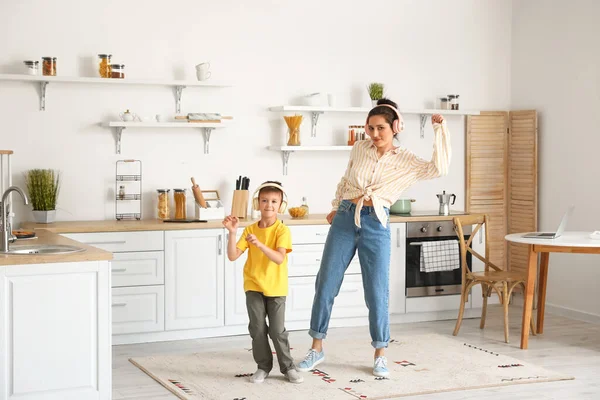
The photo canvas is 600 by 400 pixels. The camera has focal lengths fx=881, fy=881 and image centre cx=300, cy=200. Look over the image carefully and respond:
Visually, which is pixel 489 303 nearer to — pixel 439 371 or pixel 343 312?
pixel 343 312

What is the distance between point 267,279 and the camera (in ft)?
14.8

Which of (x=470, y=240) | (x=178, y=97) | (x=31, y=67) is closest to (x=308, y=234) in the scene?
(x=470, y=240)

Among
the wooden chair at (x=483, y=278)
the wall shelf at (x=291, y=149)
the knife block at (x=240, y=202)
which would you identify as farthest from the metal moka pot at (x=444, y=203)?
the knife block at (x=240, y=202)

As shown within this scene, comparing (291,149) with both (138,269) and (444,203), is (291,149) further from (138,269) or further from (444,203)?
(138,269)

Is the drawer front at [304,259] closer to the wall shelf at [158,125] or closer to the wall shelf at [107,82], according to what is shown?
the wall shelf at [158,125]

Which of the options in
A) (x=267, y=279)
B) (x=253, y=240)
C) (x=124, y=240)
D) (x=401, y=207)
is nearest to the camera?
(x=253, y=240)

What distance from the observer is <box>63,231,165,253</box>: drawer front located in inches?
222

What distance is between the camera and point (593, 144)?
6.48 meters

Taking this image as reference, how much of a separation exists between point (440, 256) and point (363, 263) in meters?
1.75

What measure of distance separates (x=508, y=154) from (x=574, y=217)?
2.93 ft

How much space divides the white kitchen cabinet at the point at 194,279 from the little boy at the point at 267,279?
1.27m

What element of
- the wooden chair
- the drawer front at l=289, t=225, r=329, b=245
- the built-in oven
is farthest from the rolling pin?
the wooden chair

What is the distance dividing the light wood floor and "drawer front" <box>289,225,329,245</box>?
635 mm

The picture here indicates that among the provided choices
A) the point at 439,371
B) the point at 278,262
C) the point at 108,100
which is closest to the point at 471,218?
the point at 439,371
